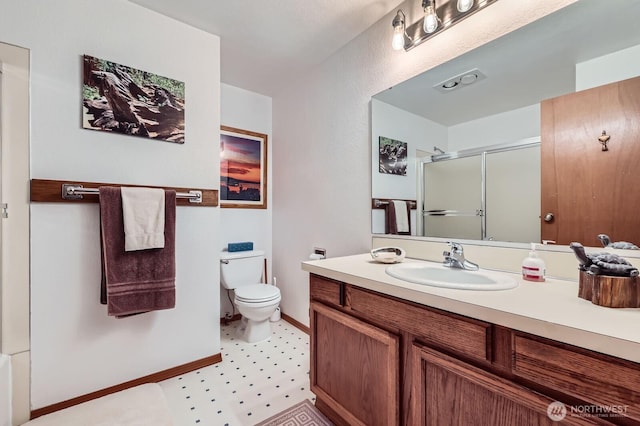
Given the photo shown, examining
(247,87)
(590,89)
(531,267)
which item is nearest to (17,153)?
(247,87)

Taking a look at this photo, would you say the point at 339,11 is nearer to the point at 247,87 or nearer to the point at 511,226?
the point at 247,87

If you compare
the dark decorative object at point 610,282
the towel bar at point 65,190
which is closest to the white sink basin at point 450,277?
the dark decorative object at point 610,282

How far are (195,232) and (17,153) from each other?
3.10 feet

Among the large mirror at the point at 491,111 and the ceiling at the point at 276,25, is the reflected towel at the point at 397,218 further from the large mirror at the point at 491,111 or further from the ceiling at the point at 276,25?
the ceiling at the point at 276,25

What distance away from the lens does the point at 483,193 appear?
1.32m

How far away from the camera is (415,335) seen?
95 cm

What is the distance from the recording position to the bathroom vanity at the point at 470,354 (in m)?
0.59

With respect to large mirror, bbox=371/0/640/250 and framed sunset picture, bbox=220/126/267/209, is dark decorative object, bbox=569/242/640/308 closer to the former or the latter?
large mirror, bbox=371/0/640/250

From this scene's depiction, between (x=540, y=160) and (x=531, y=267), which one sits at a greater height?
(x=540, y=160)

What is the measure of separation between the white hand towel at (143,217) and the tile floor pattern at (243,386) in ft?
2.99

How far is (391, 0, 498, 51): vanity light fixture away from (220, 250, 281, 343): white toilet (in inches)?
77.1

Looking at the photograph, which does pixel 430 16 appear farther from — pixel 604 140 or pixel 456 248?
pixel 456 248

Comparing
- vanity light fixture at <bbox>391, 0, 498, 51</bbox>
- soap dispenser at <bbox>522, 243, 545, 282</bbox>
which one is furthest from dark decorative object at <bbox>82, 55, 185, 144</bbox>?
soap dispenser at <bbox>522, 243, 545, 282</bbox>

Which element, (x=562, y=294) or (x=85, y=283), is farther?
(x=85, y=283)
